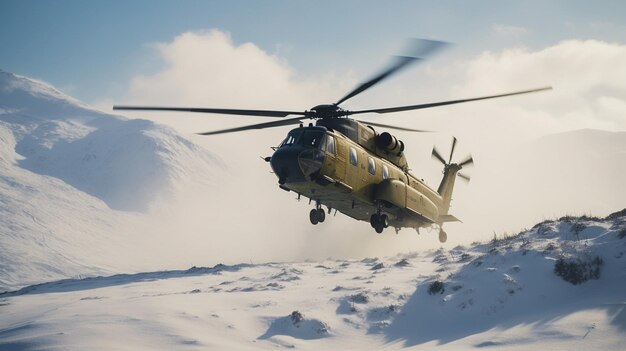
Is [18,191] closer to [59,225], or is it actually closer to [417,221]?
[59,225]

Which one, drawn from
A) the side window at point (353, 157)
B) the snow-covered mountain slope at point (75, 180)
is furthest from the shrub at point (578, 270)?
the snow-covered mountain slope at point (75, 180)

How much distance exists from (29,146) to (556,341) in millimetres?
167643

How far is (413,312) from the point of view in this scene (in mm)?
13328

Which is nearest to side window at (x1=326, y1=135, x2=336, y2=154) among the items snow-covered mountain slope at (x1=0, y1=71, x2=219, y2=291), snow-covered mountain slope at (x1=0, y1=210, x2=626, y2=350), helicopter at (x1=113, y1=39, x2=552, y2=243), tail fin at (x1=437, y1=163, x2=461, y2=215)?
helicopter at (x1=113, y1=39, x2=552, y2=243)

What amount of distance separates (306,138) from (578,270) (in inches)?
325

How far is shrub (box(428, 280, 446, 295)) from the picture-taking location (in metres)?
13.9

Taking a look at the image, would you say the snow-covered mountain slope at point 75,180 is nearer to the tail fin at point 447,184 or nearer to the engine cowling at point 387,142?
the tail fin at point 447,184

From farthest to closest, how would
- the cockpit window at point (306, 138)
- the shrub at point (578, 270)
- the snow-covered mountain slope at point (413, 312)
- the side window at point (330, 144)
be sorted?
the side window at point (330, 144), the cockpit window at point (306, 138), the shrub at point (578, 270), the snow-covered mountain slope at point (413, 312)

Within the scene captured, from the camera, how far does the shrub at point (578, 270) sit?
491 inches

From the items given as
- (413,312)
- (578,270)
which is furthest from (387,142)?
(578,270)

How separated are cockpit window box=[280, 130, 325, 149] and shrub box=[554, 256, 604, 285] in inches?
292

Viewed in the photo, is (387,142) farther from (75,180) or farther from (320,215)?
(75,180)

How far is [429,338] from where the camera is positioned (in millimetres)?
11953

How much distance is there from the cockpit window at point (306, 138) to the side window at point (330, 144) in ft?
0.72
